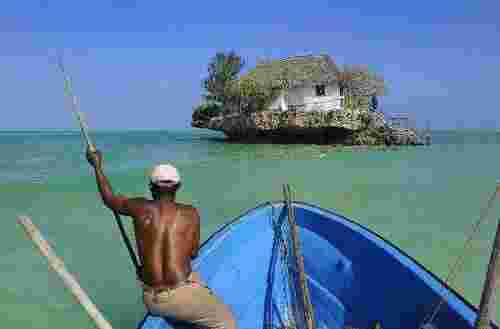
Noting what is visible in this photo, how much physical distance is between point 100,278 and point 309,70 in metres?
24.4

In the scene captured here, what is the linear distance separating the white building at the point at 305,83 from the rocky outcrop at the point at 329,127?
1653 millimetres

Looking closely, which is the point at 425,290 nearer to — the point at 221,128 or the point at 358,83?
the point at 358,83

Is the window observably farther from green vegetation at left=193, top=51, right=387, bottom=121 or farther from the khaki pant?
the khaki pant

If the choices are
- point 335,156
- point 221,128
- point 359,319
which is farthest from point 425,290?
Result: point 221,128

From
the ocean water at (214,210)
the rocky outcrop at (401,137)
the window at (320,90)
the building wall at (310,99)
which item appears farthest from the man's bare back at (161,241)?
the window at (320,90)

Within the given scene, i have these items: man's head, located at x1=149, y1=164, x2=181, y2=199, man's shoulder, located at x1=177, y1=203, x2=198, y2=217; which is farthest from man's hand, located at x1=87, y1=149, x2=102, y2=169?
man's shoulder, located at x1=177, y1=203, x2=198, y2=217

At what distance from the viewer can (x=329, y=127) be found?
85.8 ft

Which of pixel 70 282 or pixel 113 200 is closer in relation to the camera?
Answer: pixel 70 282

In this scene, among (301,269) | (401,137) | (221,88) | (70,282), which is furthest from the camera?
(221,88)

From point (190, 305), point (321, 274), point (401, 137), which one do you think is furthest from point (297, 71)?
point (190, 305)

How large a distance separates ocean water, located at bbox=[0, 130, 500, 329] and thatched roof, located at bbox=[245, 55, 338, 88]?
412 inches

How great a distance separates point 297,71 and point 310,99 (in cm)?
220

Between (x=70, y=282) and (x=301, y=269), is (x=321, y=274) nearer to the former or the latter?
(x=301, y=269)

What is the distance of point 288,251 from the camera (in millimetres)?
4145
